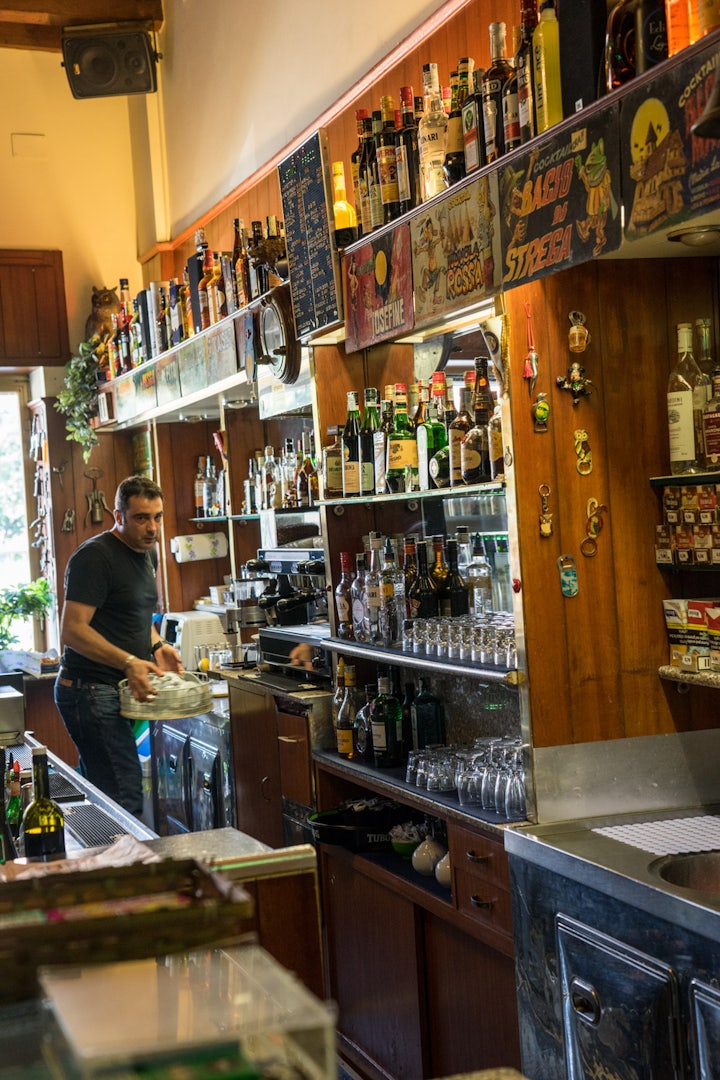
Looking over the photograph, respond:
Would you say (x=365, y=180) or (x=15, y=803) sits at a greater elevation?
(x=365, y=180)

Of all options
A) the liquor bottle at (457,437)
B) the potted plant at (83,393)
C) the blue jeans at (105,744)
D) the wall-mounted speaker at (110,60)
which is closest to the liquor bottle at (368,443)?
the liquor bottle at (457,437)

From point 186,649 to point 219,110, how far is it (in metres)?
3.15

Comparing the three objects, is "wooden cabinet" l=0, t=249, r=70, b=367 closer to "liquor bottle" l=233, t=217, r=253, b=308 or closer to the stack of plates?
"liquor bottle" l=233, t=217, r=253, b=308

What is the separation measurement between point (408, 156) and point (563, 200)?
3.31 ft

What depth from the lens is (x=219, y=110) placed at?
694 centimetres

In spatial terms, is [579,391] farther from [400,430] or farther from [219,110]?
[219,110]

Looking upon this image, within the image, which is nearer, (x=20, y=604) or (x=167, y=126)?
(x=167, y=126)

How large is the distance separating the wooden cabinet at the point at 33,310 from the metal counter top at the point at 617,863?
6.49 metres

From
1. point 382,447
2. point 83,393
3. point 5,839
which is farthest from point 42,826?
point 83,393

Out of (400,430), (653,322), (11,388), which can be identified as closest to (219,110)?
(11,388)

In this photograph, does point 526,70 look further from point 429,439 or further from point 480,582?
point 480,582

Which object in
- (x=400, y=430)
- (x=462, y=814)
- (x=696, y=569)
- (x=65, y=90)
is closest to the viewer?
(x=696, y=569)

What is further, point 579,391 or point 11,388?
point 11,388

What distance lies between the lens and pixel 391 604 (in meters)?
4.08
